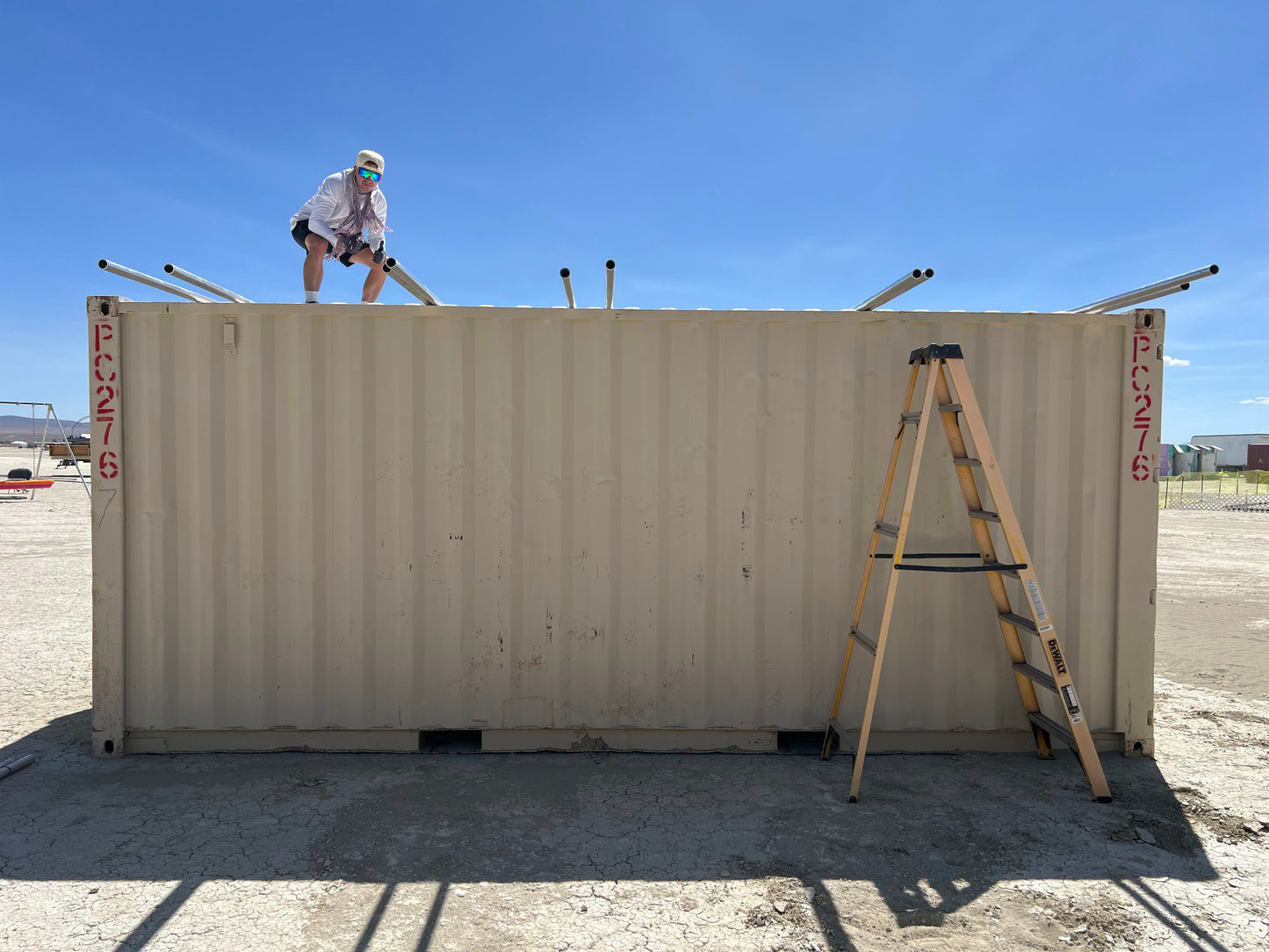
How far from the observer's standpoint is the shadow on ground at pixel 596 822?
3.06 m

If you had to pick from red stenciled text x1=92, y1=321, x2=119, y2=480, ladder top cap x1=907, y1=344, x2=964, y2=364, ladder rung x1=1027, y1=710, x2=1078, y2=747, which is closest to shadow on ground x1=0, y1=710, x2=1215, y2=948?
ladder rung x1=1027, y1=710, x2=1078, y2=747

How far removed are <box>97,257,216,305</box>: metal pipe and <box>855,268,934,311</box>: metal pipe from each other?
3.93 meters

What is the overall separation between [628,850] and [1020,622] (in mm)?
2539

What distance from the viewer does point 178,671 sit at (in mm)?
4273

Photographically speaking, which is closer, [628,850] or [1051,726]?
[628,850]

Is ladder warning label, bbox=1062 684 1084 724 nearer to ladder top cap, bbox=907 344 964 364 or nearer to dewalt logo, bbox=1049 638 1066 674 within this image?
dewalt logo, bbox=1049 638 1066 674

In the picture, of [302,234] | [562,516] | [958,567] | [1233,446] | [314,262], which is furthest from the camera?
[1233,446]

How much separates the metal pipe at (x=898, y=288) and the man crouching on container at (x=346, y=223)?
10.7 ft

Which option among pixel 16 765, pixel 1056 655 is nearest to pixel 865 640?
pixel 1056 655

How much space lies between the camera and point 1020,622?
13.1ft

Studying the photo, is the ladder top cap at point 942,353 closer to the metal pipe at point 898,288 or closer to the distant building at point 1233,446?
the metal pipe at point 898,288

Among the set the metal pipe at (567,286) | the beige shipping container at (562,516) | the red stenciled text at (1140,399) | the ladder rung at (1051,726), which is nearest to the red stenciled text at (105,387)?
the beige shipping container at (562,516)

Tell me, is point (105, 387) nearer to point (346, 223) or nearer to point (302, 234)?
point (302, 234)

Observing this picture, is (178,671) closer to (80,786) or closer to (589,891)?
(80,786)
